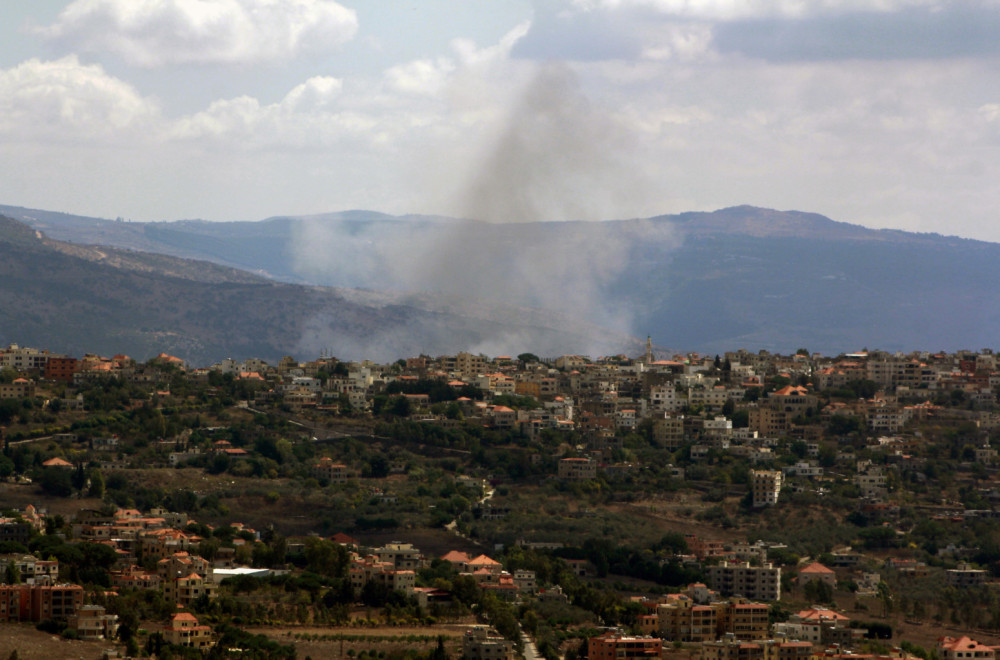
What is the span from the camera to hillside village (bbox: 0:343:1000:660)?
57.2 metres

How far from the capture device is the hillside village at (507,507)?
57.2m

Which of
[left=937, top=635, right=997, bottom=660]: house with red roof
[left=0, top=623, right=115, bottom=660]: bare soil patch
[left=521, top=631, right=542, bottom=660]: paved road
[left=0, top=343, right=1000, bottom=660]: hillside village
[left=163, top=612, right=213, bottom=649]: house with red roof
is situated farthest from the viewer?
[left=0, top=343, right=1000, bottom=660]: hillside village

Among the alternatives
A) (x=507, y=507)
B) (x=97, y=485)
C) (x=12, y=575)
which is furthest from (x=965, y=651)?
(x=97, y=485)

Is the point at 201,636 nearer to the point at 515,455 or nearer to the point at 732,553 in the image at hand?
the point at 732,553

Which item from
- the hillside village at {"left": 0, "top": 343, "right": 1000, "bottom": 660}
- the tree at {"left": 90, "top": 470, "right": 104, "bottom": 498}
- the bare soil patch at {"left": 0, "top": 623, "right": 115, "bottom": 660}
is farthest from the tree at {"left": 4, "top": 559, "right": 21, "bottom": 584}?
the tree at {"left": 90, "top": 470, "right": 104, "bottom": 498}

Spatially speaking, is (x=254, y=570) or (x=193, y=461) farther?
(x=193, y=461)

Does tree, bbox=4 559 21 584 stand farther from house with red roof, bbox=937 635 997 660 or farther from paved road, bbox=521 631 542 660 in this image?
house with red roof, bbox=937 635 997 660

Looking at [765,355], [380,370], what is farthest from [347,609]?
[765,355]

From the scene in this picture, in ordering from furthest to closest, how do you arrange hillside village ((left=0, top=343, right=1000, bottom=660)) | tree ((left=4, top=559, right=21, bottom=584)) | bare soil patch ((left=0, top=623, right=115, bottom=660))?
1. hillside village ((left=0, top=343, right=1000, bottom=660))
2. tree ((left=4, top=559, right=21, bottom=584))
3. bare soil patch ((left=0, top=623, right=115, bottom=660))

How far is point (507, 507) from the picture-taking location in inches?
3019

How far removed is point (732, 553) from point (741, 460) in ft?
51.9

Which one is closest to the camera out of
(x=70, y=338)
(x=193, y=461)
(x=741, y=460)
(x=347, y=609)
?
(x=347, y=609)

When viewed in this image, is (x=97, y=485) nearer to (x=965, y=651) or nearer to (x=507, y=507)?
(x=507, y=507)

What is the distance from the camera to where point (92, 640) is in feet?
169
